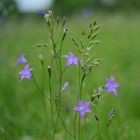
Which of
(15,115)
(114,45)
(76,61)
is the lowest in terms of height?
(76,61)

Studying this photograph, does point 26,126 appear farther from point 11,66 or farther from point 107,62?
point 107,62

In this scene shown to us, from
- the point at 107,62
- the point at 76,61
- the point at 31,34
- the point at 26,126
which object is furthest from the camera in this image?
the point at 31,34

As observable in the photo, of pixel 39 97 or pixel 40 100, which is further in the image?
pixel 39 97

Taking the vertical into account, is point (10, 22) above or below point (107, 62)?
above

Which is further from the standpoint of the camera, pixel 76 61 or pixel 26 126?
pixel 26 126

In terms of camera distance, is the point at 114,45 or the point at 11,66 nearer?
the point at 11,66

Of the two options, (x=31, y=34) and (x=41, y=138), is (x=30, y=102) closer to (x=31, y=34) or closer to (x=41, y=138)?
(x=41, y=138)

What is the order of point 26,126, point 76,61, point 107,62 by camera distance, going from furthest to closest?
point 107,62, point 26,126, point 76,61

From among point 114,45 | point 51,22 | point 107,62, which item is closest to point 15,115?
point 51,22

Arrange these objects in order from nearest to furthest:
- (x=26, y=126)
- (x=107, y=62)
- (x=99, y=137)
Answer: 1. (x=99, y=137)
2. (x=26, y=126)
3. (x=107, y=62)

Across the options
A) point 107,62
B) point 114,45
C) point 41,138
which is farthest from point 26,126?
point 114,45
